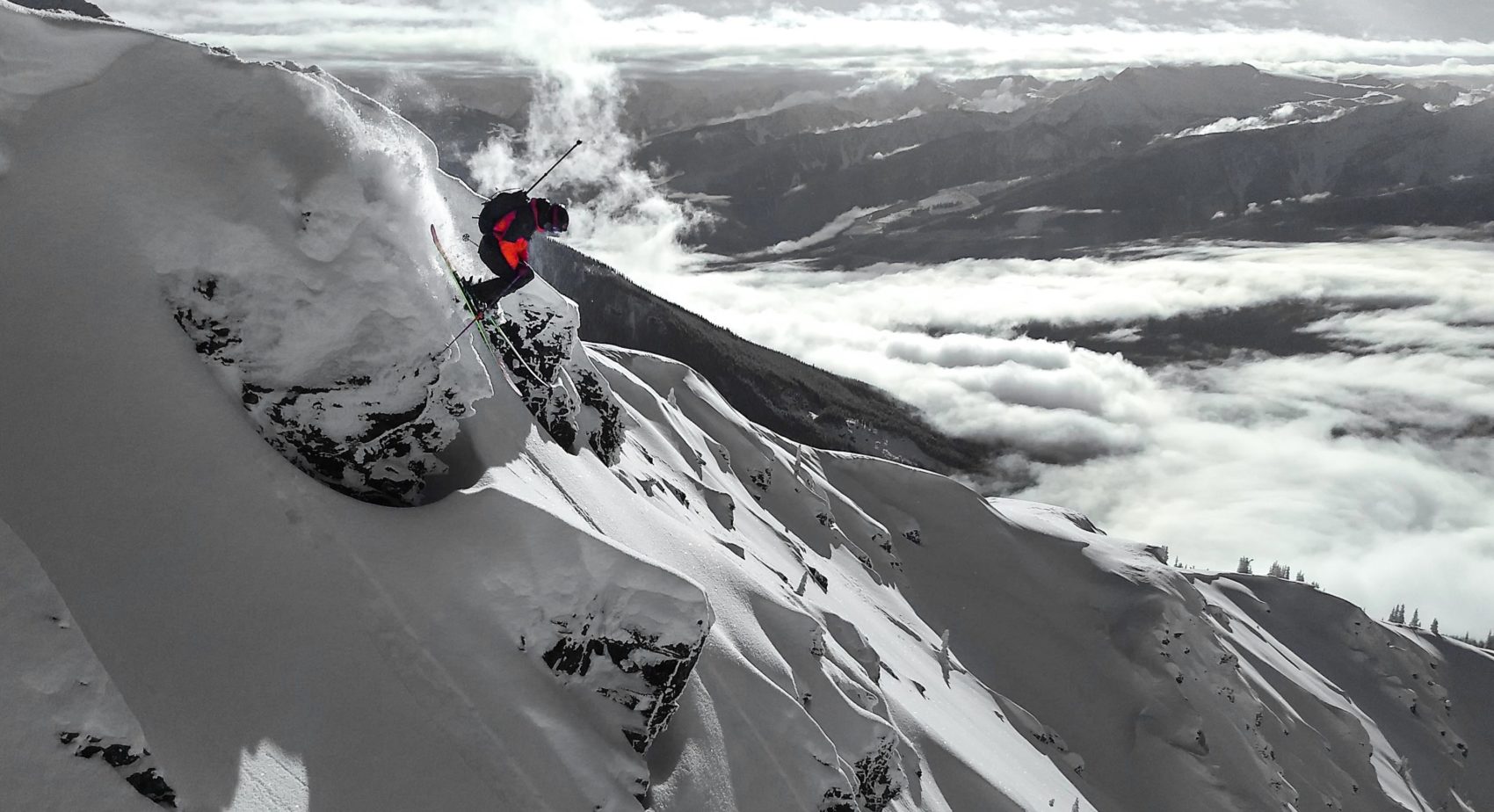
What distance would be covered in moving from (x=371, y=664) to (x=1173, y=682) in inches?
4013

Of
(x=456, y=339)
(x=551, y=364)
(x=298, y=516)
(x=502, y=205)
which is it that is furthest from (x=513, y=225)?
(x=551, y=364)

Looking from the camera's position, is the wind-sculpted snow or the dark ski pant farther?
the wind-sculpted snow

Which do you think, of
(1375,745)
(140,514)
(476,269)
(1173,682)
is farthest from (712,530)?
(1375,745)

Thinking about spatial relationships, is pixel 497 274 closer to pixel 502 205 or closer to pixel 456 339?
pixel 456 339

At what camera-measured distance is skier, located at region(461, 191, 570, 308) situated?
874 inches

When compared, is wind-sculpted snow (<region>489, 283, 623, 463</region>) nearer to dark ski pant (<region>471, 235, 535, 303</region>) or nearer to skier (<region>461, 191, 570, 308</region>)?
dark ski pant (<region>471, 235, 535, 303</region>)

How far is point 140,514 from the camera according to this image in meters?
18.1

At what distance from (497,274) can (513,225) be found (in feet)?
6.77

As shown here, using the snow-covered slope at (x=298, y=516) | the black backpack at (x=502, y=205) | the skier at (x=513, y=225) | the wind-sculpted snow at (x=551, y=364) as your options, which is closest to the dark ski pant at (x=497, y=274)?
the skier at (x=513, y=225)

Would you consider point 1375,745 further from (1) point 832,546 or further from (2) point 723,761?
(2) point 723,761

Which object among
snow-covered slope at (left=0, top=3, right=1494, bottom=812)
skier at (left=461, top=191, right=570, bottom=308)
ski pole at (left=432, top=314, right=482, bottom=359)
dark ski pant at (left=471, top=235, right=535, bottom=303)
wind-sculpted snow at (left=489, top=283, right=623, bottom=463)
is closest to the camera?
snow-covered slope at (left=0, top=3, right=1494, bottom=812)

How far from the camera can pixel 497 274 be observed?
23938mm

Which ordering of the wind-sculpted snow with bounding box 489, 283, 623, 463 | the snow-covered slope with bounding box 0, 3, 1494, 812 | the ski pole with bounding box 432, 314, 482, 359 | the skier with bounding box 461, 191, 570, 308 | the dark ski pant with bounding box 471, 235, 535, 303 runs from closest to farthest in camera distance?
the snow-covered slope with bounding box 0, 3, 1494, 812 → the skier with bounding box 461, 191, 570, 308 → the dark ski pant with bounding box 471, 235, 535, 303 → the ski pole with bounding box 432, 314, 482, 359 → the wind-sculpted snow with bounding box 489, 283, 623, 463

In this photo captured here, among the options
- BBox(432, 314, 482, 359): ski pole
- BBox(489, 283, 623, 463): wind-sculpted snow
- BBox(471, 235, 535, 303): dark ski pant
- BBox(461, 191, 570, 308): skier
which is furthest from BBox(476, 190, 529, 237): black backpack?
BBox(489, 283, 623, 463): wind-sculpted snow
